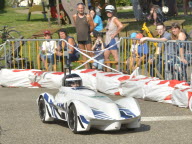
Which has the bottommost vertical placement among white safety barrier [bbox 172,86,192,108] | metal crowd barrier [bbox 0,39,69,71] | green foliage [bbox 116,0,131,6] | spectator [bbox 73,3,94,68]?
white safety barrier [bbox 172,86,192,108]

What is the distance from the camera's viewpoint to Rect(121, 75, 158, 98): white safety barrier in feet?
46.3

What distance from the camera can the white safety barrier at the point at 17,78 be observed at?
16.8m

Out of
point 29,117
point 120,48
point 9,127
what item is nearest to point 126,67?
point 120,48

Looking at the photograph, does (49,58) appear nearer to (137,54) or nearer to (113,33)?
(113,33)

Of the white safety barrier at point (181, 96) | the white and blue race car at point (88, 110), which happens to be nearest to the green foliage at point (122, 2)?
the white safety barrier at point (181, 96)

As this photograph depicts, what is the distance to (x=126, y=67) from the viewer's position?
16.8 metres

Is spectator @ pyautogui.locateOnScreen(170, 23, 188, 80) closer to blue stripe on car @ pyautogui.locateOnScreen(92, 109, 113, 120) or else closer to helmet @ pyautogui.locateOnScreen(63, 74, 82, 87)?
helmet @ pyautogui.locateOnScreen(63, 74, 82, 87)

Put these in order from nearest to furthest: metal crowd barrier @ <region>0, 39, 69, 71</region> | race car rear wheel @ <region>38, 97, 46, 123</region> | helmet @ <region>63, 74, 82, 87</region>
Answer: helmet @ <region>63, 74, 82, 87</region>
race car rear wheel @ <region>38, 97, 46, 123</region>
metal crowd barrier @ <region>0, 39, 69, 71</region>

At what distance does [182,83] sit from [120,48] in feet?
13.3

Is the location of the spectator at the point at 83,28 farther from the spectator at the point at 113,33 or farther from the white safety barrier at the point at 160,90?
the white safety barrier at the point at 160,90

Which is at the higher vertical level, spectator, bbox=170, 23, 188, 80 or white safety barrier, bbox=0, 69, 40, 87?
spectator, bbox=170, 23, 188, 80

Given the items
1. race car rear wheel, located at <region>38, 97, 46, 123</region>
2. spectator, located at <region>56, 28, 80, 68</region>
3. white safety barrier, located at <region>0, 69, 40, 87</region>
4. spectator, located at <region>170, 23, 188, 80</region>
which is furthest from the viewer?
spectator, located at <region>56, 28, 80, 68</region>

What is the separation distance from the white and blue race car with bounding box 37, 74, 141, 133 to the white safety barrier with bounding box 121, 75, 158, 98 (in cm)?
314

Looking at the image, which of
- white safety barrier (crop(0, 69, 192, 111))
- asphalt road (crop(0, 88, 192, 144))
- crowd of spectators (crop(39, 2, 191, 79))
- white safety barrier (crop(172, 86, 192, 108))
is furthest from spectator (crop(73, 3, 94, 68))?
white safety barrier (crop(172, 86, 192, 108))
